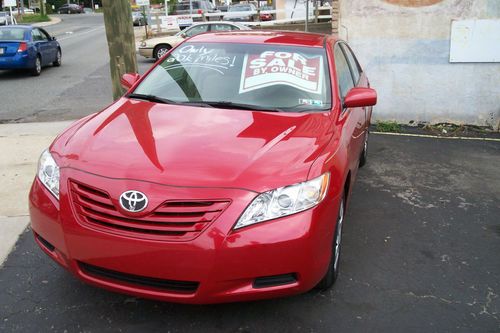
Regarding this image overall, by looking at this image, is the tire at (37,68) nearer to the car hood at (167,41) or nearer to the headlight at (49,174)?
the car hood at (167,41)

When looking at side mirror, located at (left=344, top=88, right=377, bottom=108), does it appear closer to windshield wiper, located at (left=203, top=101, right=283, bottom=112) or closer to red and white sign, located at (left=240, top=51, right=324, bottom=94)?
red and white sign, located at (left=240, top=51, right=324, bottom=94)

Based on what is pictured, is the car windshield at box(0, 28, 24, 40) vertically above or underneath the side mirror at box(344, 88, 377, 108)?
above

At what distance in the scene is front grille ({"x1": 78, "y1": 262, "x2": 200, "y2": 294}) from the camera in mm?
2639

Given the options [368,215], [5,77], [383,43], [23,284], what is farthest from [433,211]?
[5,77]

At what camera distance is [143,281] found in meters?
2.69

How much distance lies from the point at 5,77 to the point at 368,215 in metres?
12.7

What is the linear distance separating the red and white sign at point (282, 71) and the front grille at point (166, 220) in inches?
58.7

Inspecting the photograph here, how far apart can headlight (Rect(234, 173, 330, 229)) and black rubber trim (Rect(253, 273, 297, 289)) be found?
315 millimetres

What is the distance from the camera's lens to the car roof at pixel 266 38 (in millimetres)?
4289

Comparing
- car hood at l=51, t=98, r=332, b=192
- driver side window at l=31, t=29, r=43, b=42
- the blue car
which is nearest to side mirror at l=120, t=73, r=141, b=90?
car hood at l=51, t=98, r=332, b=192

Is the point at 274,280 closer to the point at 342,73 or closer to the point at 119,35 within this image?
the point at 342,73

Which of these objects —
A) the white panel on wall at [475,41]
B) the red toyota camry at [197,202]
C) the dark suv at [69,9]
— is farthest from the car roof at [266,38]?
the dark suv at [69,9]

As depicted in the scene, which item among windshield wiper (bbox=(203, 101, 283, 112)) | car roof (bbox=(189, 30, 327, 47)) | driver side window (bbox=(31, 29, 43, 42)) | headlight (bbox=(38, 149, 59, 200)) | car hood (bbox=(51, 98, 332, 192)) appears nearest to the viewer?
car hood (bbox=(51, 98, 332, 192))

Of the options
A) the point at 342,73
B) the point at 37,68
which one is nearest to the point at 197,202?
the point at 342,73
